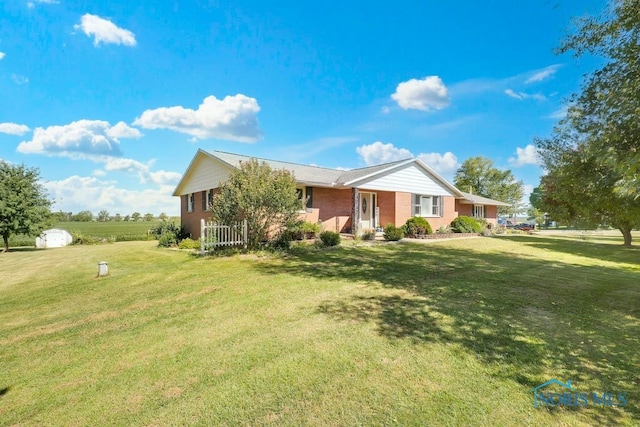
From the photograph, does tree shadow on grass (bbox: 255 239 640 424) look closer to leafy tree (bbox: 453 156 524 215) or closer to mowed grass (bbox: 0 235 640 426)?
mowed grass (bbox: 0 235 640 426)

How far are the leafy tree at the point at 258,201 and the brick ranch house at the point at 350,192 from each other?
9.12ft

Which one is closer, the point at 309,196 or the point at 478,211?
the point at 309,196

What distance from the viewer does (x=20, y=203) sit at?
1950 cm

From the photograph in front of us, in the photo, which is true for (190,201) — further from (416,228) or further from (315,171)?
(416,228)

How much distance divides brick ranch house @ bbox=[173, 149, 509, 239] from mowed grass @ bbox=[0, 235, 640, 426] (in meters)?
9.34

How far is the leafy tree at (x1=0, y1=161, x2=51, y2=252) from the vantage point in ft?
62.2

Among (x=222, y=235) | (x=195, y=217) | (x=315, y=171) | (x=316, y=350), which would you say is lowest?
(x=316, y=350)

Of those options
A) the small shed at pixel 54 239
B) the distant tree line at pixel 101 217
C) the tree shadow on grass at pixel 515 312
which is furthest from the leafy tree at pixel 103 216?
the tree shadow on grass at pixel 515 312

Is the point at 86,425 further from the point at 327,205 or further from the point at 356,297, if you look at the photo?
the point at 327,205

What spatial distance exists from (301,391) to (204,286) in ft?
15.9

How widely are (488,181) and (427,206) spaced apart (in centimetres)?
3590

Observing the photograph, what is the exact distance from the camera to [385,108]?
19.4m

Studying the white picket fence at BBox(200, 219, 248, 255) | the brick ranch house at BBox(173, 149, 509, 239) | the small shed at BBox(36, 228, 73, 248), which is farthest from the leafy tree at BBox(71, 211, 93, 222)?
the white picket fence at BBox(200, 219, 248, 255)

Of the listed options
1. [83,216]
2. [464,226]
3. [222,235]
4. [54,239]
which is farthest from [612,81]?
[83,216]
